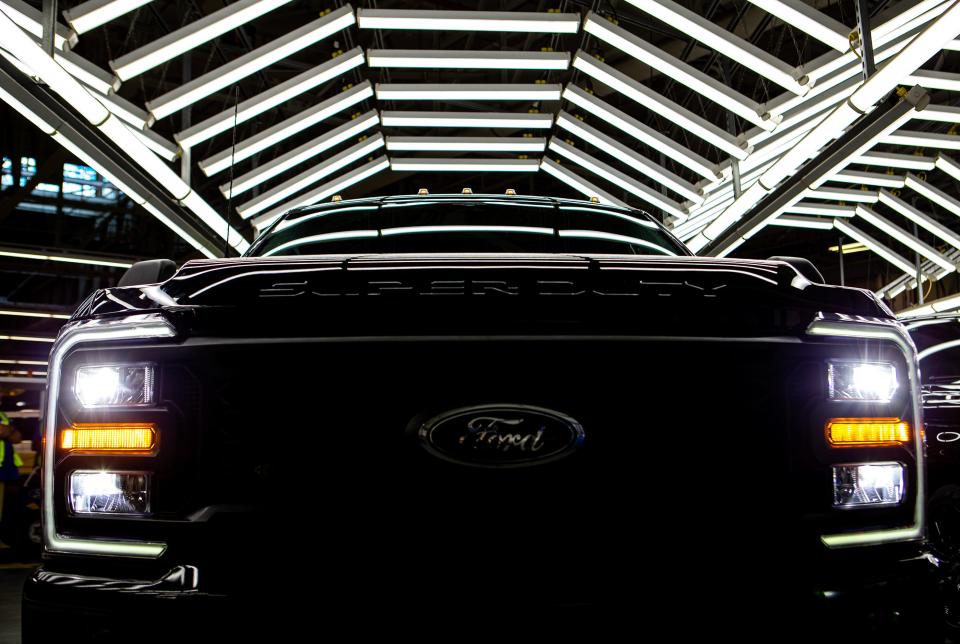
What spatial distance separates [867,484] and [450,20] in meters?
6.12

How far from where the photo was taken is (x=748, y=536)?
1.31m

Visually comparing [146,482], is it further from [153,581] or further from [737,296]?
[737,296]

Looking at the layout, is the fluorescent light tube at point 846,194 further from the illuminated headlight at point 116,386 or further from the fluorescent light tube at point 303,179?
the illuminated headlight at point 116,386

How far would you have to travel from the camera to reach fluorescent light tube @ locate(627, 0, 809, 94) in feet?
21.6

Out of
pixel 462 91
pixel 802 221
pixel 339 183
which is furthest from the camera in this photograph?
pixel 802 221

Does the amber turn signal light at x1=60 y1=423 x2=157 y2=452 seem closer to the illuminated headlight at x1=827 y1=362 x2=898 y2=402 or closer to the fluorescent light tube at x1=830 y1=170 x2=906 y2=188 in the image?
the illuminated headlight at x1=827 y1=362 x2=898 y2=402

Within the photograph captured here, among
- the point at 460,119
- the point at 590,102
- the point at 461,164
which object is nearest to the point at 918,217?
the point at 590,102

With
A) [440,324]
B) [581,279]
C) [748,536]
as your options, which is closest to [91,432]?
[440,324]

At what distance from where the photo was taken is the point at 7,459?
7918 mm

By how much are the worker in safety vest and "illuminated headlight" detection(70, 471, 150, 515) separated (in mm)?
7406

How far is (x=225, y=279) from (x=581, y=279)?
67 cm

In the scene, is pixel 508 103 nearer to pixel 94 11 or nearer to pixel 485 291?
pixel 94 11

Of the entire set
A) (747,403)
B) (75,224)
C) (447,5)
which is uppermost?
(447,5)

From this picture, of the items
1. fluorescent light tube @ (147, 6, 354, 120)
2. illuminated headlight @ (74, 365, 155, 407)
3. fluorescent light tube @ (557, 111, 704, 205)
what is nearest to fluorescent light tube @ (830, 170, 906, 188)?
fluorescent light tube @ (557, 111, 704, 205)
